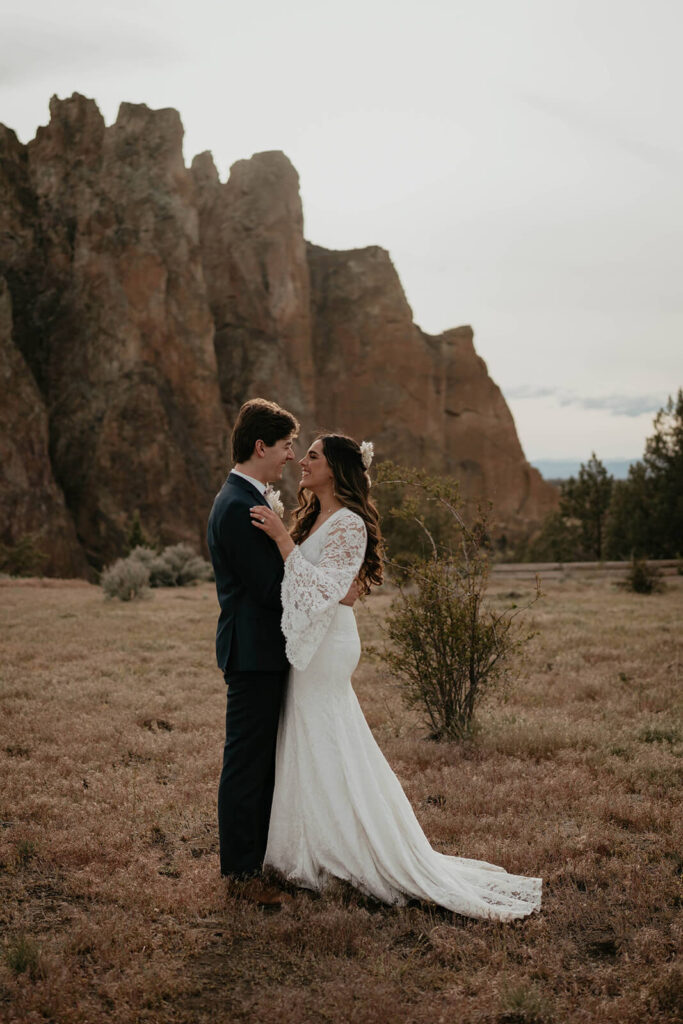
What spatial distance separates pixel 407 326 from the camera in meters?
50.6

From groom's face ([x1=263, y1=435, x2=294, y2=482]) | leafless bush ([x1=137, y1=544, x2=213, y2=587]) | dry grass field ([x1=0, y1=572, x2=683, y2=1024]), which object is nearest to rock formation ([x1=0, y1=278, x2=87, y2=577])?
leafless bush ([x1=137, y1=544, x2=213, y2=587])

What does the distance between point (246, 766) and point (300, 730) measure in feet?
1.03

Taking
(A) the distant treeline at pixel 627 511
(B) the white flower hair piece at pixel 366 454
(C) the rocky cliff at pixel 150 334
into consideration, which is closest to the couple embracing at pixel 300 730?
(B) the white flower hair piece at pixel 366 454

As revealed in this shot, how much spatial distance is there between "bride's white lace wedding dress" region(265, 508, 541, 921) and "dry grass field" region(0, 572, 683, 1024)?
12 centimetres

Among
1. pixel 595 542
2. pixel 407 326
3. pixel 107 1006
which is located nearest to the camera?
pixel 107 1006

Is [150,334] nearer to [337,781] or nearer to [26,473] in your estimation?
[26,473]

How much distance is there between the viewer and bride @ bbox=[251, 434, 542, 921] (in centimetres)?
390

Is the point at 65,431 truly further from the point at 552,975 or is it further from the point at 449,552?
the point at 552,975

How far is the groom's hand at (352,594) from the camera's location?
4156 millimetres

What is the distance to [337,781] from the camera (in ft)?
13.1

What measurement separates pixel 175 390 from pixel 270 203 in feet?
43.9

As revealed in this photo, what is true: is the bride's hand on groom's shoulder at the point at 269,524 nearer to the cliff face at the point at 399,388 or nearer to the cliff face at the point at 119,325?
the cliff face at the point at 119,325

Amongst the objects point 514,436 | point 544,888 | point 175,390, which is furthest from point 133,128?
point 544,888

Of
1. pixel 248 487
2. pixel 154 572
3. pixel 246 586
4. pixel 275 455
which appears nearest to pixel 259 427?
pixel 275 455
